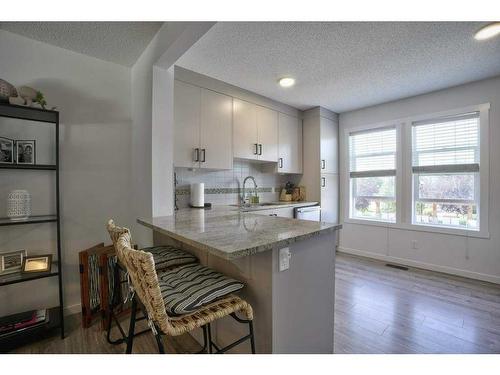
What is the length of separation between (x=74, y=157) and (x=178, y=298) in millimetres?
1858

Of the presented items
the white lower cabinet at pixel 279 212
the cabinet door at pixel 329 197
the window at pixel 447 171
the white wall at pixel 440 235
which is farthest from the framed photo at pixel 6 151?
the window at pixel 447 171

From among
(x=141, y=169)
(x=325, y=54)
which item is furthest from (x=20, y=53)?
(x=325, y=54)

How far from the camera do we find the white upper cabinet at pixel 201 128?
260 cm

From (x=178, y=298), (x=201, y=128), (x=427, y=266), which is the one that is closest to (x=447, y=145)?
(x=427, y=266)

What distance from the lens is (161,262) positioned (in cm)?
154

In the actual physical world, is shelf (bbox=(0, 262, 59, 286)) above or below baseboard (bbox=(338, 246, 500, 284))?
above

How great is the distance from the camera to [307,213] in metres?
3.58

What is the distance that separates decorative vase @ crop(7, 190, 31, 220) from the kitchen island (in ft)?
3.88

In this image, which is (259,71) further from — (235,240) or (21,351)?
(21,351)

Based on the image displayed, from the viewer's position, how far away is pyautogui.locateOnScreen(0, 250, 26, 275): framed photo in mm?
1794

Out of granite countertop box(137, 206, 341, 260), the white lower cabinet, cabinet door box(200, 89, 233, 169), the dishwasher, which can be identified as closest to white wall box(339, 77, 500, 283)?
the dishwasher

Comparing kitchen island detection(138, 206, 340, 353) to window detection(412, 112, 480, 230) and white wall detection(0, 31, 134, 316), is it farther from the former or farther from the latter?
window detection(412, 112, 480, 230)

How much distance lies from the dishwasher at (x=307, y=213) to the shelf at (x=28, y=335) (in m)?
2.75

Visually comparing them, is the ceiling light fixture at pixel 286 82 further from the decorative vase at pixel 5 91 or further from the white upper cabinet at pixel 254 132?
the decorative vase at pixel 5 91
